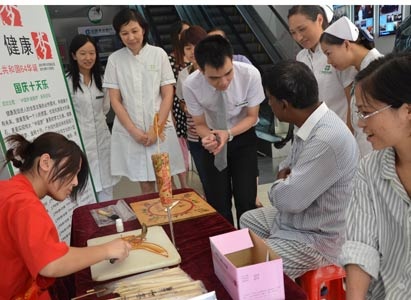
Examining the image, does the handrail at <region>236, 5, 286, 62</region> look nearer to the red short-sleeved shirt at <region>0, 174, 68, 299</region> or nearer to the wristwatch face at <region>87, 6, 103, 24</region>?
the wristwatch face at <region>87, 6, 103, 24</region>

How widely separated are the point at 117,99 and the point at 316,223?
169 centimetres

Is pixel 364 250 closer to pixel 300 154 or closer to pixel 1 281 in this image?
pixel 300 154

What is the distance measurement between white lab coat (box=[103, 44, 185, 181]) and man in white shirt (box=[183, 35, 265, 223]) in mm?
395

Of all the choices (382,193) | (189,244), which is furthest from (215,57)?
(382,193)

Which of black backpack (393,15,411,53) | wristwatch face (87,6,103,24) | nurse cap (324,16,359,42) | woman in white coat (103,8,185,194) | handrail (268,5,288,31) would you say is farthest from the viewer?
wristwatch face (87,6,103,24)

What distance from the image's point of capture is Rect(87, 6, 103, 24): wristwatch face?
7.97 m

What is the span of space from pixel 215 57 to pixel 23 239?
1.28 m

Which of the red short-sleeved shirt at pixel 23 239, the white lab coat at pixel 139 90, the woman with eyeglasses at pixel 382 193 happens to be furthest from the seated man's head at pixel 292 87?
the white lab coat at pixel 139 90

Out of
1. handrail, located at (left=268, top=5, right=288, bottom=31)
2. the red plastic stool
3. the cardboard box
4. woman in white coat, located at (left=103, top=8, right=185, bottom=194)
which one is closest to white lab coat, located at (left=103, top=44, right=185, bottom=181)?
woman in white coat, located at (left=103, top=8, right=185, bottom=194)

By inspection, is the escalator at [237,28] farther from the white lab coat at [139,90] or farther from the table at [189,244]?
the table at [189,244]

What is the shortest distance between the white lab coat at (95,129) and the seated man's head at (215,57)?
118 cm

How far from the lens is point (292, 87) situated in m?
1.47

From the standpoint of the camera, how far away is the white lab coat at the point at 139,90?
2.66 meters

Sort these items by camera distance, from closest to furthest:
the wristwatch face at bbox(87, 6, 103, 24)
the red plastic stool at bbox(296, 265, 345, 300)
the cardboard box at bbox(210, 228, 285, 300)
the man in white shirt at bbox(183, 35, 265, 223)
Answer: the cardboard box at bbox(210, 228, 285, 300) < the red plastic stool at bbox(296, 265, 345, 300) < the man in white shirt at bbox(183, 35, 265, 223) < the wristwatch face at bbox(87, 6, 103, 24)
